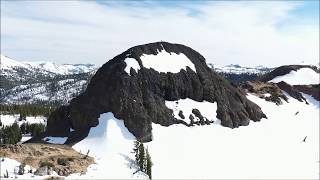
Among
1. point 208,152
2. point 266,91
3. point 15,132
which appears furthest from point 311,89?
point 15,132

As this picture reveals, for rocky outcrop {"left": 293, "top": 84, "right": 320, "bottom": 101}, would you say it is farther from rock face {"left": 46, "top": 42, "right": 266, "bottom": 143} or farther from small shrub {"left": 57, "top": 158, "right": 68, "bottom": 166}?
small shrub {"left": 57, "top": 158, "right": 68, "bottom": 166}

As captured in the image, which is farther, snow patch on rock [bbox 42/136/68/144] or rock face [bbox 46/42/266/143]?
rock face [bbox 46/42/266/143]

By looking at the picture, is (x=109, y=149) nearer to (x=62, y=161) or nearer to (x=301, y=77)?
(x=62, y=161)

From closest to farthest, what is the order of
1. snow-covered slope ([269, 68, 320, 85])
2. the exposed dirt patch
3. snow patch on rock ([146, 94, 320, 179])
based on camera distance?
the exposed dirt patch → snow patch on rock ([146, 94, 320, 179]) → snow-covered slope ([269, 68, 320, 85])

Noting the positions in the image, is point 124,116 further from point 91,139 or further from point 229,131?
point 229,131

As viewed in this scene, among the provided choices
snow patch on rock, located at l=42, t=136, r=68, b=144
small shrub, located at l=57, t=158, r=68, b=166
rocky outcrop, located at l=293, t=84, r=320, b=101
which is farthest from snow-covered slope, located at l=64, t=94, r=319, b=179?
rocky outcrop, located at l=293, t=84, r=320, b=101
